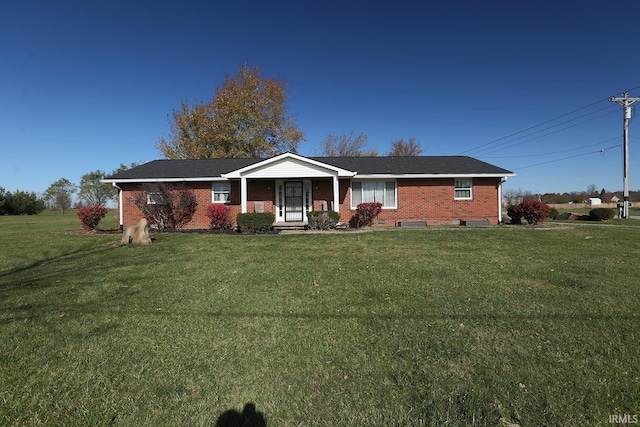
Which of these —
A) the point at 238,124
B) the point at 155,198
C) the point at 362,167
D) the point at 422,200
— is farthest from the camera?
the point at 238,124

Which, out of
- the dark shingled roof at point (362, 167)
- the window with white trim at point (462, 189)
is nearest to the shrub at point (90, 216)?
the dark shingled roof at point (362, 167)

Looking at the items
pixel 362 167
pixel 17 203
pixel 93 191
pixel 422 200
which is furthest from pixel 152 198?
pixel 93 191

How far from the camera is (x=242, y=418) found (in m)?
2.48

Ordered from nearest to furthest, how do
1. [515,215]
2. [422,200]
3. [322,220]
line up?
[322,220], [515,215], [422,200]

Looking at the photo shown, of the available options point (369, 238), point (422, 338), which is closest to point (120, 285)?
point (422, 338)

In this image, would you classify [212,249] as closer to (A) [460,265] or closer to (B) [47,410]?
(A) [460,265]

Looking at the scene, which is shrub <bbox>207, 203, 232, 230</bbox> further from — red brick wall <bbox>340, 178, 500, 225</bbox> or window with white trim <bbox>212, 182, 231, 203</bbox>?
red brick wall <bbox>340, 178, 500, 225</bbox>

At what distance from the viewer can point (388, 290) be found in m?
5.60

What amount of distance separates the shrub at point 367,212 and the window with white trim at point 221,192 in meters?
6.74

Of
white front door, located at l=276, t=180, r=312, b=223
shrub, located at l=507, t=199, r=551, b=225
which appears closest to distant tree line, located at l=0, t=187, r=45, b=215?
white front door, located at l=276, t=180, r=312, b=223

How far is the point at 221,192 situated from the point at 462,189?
12666mm

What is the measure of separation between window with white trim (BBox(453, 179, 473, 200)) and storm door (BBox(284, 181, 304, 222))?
324 inches

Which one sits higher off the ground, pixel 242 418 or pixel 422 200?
pixel 422 200

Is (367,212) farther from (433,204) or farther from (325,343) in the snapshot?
(325,343)
